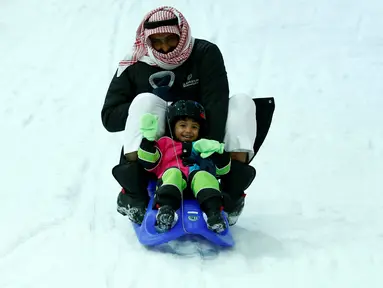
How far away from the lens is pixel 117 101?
357 cm

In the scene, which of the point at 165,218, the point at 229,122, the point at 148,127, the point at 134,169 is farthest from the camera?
the point at 229,122

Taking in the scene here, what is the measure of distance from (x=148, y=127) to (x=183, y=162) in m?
0.24

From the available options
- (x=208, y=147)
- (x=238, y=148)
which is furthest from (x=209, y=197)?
(x=238, y=148)

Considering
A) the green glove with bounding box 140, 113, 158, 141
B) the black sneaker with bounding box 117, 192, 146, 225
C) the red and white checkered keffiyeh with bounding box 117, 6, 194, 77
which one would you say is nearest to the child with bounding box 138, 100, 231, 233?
the green glove with bounding box 140, 113, 158, 141

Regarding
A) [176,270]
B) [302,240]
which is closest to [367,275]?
[302,240]

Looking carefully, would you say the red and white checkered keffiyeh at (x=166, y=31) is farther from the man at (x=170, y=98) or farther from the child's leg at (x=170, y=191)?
the child's leg at (x=170, y=191)

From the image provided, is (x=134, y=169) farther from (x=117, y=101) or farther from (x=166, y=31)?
(x=166, y=31)

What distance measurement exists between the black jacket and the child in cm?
20

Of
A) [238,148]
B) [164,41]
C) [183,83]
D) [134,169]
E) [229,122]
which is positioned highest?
[164,41]

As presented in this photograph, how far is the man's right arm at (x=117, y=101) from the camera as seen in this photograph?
3535 mm

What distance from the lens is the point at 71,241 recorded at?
3.26 meters

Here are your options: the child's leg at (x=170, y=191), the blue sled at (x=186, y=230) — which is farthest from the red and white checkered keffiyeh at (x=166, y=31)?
the blue sled at (x=186, y=230)

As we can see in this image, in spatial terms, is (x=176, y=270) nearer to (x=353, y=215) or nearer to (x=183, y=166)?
(x=183, y=166)

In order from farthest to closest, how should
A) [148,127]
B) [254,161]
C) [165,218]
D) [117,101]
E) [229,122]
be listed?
[254,161], [117,101], [229,122], [148,127], [165,218]
